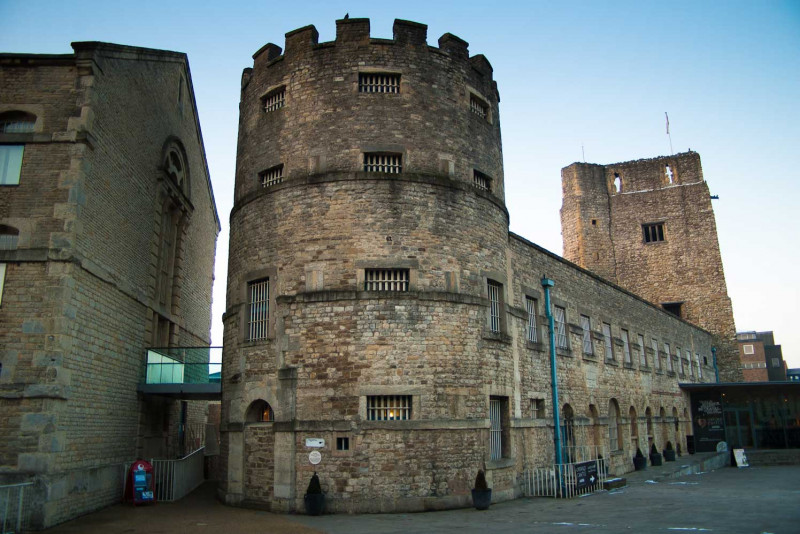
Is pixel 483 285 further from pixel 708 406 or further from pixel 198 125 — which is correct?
pixel 708 406

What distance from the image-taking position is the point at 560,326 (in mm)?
22500

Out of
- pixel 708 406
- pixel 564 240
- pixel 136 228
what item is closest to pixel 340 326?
pixel 136 228

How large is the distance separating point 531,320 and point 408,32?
992cm

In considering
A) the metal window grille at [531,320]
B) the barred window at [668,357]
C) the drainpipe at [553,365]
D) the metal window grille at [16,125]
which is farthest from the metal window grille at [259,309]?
the barred window at [668,357]

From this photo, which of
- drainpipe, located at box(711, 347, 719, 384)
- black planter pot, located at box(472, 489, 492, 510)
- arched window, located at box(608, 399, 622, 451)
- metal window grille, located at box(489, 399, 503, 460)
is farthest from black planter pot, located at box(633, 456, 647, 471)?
drainpipe, located at box(711, 347, 719, 384)

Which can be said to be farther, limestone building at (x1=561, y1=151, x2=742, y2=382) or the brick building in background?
the brick building in background

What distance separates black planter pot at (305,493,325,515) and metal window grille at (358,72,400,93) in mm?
10590

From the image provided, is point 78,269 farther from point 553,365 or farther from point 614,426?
point 614,426

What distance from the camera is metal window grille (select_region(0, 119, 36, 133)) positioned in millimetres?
15264

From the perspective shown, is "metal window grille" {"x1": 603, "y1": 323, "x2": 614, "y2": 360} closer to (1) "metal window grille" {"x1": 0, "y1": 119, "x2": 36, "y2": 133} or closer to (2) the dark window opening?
(2) the dark window opening

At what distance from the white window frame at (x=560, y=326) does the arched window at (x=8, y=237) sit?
1673 cm

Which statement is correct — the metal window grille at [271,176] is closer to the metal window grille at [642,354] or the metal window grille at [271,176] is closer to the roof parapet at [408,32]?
the roof parapet at [408,32]

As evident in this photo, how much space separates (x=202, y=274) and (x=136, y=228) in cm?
888

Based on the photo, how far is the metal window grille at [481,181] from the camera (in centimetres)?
1796
